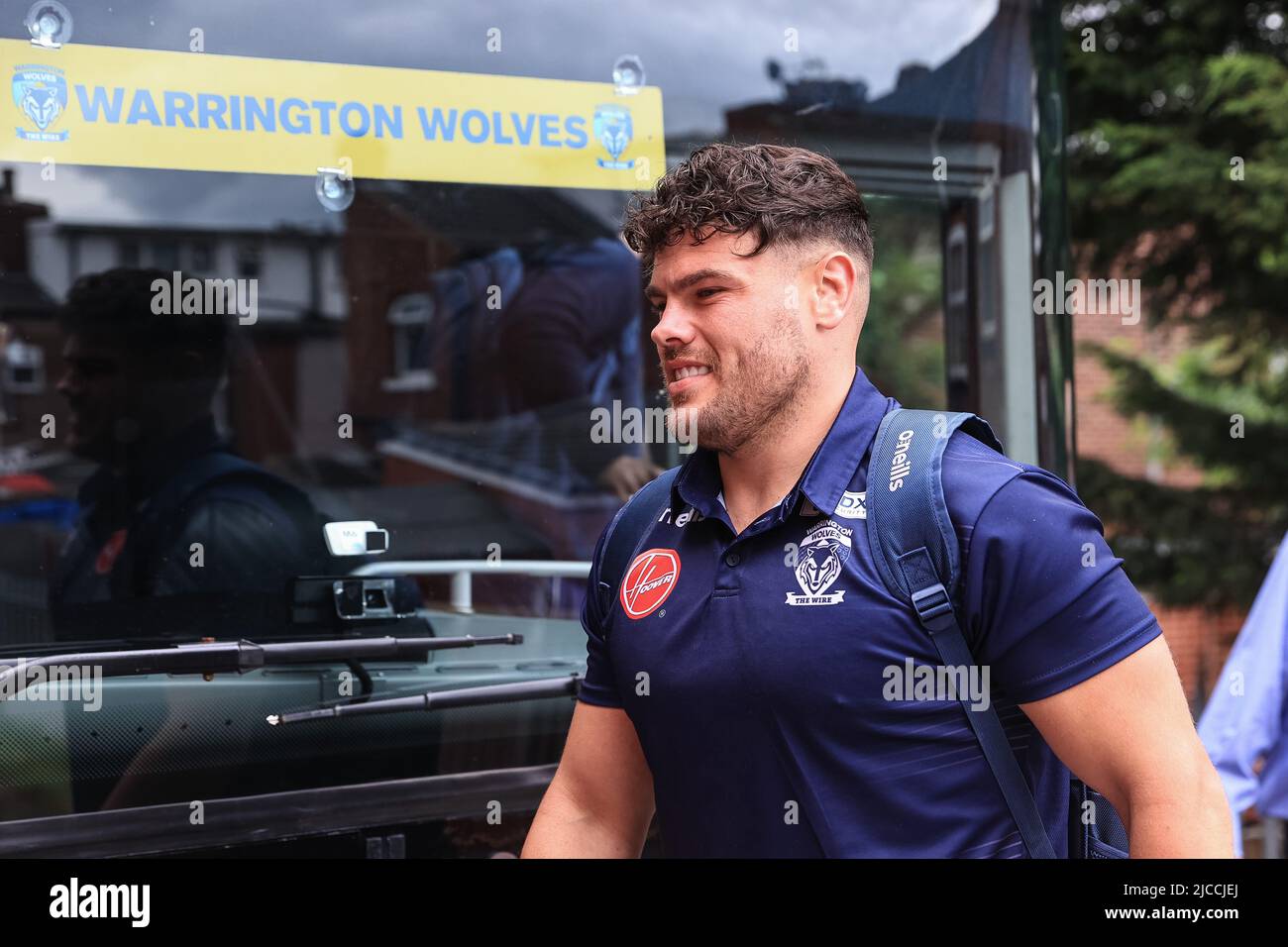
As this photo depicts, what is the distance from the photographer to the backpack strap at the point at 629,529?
83.0 inches

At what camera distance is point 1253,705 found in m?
4.10

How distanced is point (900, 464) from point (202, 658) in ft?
4.64

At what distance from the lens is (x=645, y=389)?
361 centimetres

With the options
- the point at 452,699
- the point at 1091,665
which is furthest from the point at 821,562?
the point at 452,699

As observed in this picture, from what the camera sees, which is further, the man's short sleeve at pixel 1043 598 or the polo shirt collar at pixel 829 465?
the polo shirt collar at pixel 829 465

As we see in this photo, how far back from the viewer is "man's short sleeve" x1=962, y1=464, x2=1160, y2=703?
1691 mm

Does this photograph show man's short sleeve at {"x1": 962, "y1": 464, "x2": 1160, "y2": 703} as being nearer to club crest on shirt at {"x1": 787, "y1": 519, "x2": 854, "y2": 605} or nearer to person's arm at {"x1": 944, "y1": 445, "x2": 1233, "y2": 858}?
person's arm at {"x1": 944, "y1": 445, "x2": 1233, "y2": 858}

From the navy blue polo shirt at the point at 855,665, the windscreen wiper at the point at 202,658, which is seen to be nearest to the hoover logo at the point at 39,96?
the windscreen wiper at the point at 202,658

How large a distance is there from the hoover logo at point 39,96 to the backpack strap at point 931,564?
171 centimetres

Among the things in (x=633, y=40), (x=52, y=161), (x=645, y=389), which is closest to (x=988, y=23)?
(x=633, y=40)

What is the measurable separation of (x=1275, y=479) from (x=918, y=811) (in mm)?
5718

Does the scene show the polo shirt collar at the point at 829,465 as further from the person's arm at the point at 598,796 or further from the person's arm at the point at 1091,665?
the person's arm at the point at 598,796

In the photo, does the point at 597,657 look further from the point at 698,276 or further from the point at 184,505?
the point at 184,505

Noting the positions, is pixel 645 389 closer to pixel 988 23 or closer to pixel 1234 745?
pixel 988 23
